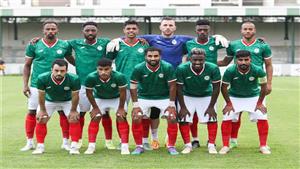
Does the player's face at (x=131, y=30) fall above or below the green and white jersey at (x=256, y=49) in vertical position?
above

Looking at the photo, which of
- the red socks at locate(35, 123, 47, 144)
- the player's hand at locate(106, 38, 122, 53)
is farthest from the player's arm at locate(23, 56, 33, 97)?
the player's hand at locate(106, 38, 122, 53)

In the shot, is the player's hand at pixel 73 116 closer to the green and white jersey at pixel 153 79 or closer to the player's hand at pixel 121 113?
the player's hand at pixel 121 113

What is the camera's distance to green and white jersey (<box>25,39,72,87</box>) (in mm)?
8195

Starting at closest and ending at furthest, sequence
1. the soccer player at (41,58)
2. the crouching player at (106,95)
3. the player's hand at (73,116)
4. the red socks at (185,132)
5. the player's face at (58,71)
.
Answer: the player's face at (58,71) → the crouching player at (106,95) → the player's hand at (73,116) → the red socks at (185,132) → the soccer player at (41,58)

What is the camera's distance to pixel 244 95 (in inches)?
320

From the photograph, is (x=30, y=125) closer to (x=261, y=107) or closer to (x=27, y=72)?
(x=27, y=72)

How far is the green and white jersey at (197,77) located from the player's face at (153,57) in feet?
1.18

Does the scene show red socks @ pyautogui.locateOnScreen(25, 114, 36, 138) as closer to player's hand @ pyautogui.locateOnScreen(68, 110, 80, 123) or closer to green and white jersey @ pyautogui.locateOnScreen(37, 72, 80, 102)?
green and white jersey @ pyautogui.locateOnScreen(37, 72, 80, 102)

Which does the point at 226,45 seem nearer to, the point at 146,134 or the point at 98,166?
the point at 146,134

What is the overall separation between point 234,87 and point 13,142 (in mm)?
3526

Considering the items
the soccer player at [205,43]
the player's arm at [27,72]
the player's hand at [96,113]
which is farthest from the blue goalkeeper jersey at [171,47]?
the player's arm at [27,72]

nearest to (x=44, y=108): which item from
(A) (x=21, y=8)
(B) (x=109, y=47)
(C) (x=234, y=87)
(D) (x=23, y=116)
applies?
(B) (x=109, y=47)

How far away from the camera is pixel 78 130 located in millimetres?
8016

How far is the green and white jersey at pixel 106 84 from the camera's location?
7855 mm
